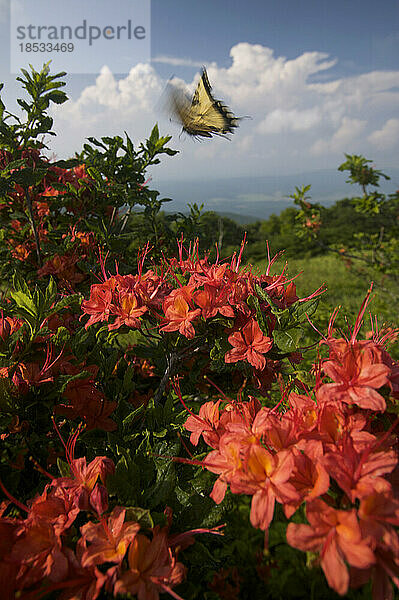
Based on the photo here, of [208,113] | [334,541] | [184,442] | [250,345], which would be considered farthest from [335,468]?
[208,113]

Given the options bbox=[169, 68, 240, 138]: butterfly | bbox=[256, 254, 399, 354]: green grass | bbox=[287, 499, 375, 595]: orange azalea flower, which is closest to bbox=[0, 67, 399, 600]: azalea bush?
bbox=[287, 499, 375, 595]: orange azalea flower

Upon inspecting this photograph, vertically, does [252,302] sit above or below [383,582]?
above

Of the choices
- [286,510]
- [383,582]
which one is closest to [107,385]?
[286,510]

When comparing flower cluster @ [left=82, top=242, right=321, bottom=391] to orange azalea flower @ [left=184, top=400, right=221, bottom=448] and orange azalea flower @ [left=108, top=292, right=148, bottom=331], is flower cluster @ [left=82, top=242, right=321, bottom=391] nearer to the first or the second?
orange azalea flower @ [left=108, top=292, right=148, bottom=331]

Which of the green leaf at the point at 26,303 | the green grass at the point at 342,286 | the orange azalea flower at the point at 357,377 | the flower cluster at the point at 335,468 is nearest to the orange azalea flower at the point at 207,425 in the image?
the flower cluster at the point at 335,468

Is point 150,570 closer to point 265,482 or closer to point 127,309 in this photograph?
point 265,482

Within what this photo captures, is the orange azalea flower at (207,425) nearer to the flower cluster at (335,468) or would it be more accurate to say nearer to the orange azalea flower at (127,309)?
the flower cluster at (335,468)

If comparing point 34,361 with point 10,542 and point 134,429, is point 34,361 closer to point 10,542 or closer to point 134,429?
point 134,429

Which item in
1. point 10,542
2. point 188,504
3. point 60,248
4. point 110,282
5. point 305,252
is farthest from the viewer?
point 305,252
